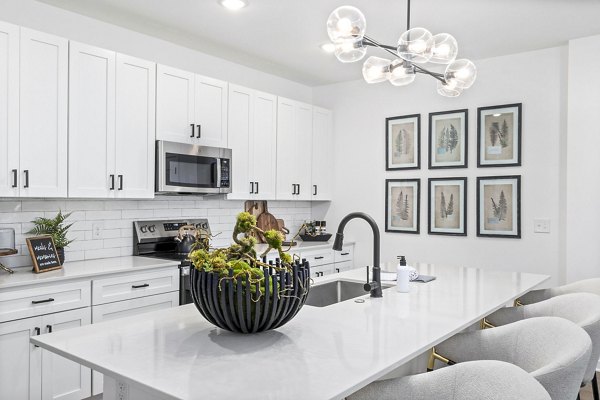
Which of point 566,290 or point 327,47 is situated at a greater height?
point 327,47

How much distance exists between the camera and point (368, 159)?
5289 millimetres

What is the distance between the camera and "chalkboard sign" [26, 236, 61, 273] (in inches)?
116

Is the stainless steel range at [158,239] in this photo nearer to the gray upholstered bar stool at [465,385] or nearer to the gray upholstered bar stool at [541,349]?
the gray upholstered bar stool at [541,349]

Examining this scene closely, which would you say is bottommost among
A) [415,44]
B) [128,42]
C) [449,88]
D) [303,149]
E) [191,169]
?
[191,169]

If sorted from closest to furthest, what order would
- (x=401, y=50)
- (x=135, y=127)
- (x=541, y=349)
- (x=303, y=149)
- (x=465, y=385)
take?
Result: (x=465, y=385)
(x=541, y=349)
(x=401, y=50)
(x=135, y=127)
(x=303, y=149)

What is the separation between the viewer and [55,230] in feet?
10.7

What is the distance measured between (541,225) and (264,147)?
2.55 m

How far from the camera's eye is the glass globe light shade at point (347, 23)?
7.25ft

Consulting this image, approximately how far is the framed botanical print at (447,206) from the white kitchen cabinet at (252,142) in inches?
61.5

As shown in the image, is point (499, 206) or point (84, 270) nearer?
point (84, 270)

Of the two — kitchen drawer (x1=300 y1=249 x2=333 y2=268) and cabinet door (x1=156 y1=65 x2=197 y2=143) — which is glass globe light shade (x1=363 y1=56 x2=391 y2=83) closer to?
cabinet door (x1=156 y1=65 x2=197 y2=143)

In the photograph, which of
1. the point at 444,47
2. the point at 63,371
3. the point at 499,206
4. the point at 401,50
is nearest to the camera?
the point at 401,50

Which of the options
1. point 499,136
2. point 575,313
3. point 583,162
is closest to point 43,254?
point 575,313

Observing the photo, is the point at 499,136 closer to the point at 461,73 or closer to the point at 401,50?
the point at 461,73
